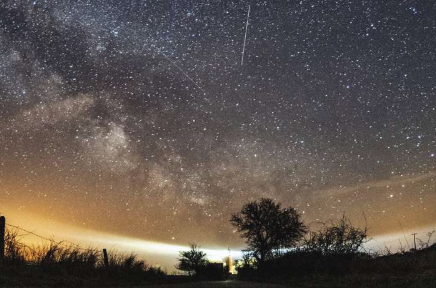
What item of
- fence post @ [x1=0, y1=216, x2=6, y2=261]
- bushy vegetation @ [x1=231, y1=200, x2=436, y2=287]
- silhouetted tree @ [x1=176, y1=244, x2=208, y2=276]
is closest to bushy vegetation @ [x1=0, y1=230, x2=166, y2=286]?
fence post @ [x1=0, y1=216, x2=6, y2=261]

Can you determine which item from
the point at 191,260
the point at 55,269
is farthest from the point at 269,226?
the point at 55,269

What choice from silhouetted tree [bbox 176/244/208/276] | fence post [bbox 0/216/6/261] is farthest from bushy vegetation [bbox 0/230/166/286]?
silhouetted tree [bbox 176/244/208/276]

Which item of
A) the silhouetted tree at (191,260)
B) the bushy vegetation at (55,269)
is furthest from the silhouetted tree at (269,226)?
the bushy vegetation at (55,269)

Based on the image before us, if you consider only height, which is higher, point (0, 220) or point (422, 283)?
point (0, 220)

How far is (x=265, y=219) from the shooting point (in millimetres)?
35406

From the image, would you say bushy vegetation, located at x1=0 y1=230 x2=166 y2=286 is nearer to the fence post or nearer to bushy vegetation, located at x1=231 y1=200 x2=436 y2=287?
the fence post

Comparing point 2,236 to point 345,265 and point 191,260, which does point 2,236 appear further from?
point 191,260

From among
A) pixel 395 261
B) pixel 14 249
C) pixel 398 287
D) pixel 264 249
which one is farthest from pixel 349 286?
pixel 264 249

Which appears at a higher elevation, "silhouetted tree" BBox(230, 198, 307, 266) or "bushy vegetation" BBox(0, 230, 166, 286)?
"silhouetted tree" BBox(230, 198, 307, 266)

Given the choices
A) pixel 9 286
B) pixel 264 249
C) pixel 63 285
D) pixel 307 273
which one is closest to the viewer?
pixel 9 286

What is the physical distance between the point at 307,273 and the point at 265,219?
21506mm

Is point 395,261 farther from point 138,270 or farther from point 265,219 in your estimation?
point 265,219

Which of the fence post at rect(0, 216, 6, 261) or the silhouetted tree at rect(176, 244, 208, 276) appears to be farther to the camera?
the silhouetted tree at rect(176, 244, 208, 276)

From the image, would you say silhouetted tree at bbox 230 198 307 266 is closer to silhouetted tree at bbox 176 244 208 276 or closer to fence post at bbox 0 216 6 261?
silhouetted tree at bbox 176 244 208 276
